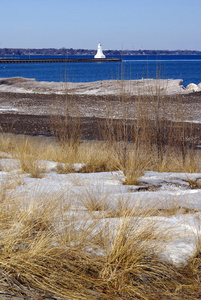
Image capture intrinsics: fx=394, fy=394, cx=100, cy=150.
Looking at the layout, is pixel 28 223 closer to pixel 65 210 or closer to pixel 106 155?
pixel 65 210

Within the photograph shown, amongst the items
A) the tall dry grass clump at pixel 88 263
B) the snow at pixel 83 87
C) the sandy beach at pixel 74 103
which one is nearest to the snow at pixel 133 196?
the tall dry grass clump at pixel 88 263

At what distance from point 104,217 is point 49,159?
343 centimetres

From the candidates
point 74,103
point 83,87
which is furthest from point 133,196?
point 83,87

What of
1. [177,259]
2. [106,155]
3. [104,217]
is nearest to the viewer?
[177,259]

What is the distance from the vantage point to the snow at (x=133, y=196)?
3143 mm

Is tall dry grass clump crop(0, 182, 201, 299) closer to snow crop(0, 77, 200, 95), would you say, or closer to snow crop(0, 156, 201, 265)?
snow crop(0, 156, 201, 265)

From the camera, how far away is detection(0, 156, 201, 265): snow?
314cm

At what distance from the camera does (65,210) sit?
3.65 meters

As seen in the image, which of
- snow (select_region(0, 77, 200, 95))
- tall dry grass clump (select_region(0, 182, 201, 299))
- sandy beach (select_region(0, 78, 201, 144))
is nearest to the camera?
tall dry grass clump (select_region(0, 182, 201, 299))

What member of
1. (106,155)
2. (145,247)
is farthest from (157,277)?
(106,155)

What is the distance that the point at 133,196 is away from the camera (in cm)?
450

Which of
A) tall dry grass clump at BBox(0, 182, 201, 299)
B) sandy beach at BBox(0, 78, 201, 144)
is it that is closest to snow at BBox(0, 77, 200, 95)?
sandy beach at BBox(0, 78, 201, 144)

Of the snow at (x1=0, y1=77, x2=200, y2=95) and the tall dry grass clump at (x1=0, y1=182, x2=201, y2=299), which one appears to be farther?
the snow at (x1=0, y1=77, x2=200, y2=95)

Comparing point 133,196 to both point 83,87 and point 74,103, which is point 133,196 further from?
point 83,87
